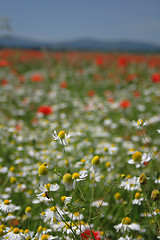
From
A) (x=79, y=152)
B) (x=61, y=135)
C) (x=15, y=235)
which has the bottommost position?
(x=79, y=152)

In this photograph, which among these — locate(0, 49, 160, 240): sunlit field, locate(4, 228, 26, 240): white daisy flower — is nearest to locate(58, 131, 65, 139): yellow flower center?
locate(0, 49, 160, 240): sunlit field

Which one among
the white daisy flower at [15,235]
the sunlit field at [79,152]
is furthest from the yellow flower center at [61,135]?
the white daisy flower at [15,235]

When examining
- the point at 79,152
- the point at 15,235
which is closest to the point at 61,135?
the point at 15,235

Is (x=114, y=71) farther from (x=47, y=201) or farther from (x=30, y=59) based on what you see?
(x=47, y=201)

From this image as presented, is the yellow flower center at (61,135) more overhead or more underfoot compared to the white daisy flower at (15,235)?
more overhead

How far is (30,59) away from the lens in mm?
8008

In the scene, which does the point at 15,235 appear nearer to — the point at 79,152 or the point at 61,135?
the point at 61,135

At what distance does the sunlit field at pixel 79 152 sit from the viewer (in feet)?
3.21

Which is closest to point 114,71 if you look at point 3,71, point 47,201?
point 3,71

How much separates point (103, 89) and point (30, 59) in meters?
3.61

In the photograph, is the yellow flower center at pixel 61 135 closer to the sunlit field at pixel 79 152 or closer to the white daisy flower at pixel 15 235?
the sunlit field at pixel 79 152

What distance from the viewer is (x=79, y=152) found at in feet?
7.11

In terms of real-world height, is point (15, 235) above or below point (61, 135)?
below

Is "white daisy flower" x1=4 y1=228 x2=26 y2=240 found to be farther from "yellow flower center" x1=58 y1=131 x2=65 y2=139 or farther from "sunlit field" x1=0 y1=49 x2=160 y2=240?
"yellow flower center" x1=58 y1=131 x2=65 y2=139
